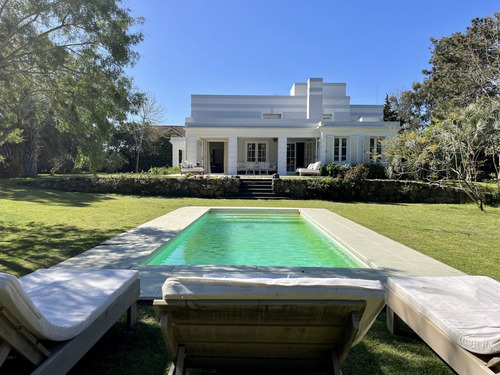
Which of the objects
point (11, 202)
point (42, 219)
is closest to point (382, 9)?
point (42, 219)

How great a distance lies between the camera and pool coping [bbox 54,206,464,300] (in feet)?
14.3

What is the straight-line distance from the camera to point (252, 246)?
7480 mm

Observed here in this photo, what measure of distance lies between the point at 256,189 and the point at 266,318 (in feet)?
48.6

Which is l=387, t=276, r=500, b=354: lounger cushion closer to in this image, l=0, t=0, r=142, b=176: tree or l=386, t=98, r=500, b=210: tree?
l=0, t=0, r=142, b=176: tree

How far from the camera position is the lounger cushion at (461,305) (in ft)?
6.12

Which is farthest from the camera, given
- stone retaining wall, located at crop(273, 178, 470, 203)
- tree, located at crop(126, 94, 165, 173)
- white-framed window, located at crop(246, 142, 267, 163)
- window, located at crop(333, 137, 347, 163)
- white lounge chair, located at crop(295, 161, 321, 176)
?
tree, located at crop(126, 94, 165, 173)

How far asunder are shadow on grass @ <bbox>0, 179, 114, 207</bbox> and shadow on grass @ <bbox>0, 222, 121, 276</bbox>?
193 inches

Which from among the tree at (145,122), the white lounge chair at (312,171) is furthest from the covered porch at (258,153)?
the tree at (145,122)

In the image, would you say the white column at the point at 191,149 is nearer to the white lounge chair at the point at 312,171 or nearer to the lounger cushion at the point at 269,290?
the white lounge chair at the point at 312,171

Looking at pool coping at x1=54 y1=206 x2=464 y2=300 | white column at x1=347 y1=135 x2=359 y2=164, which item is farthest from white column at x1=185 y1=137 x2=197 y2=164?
pool coping at x1=54 y1=206 x2=464 y2=300

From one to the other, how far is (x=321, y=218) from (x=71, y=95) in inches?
296

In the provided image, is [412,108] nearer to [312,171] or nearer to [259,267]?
[312,171]

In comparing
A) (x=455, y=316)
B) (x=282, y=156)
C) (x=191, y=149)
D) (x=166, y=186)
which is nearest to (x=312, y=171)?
(x=282, y=156)

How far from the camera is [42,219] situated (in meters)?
8.84
